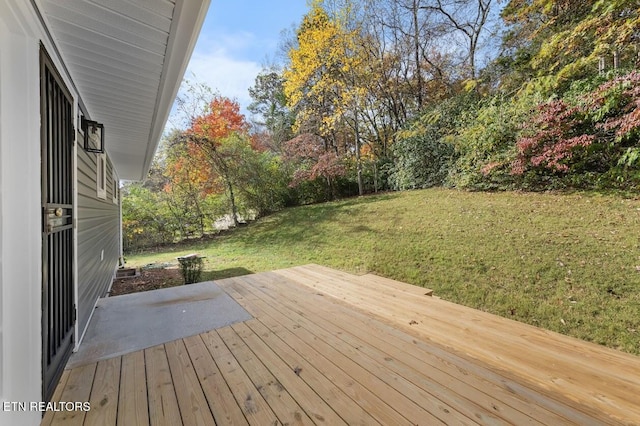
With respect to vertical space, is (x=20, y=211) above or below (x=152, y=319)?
above

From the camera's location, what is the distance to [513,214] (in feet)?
17.9

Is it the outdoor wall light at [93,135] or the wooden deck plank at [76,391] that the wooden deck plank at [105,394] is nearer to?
the wooden deck plank at [76,391]

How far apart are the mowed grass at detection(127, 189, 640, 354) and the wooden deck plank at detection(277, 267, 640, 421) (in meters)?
1.12

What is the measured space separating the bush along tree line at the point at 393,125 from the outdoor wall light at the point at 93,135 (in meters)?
6.89

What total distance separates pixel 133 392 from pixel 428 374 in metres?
1.71

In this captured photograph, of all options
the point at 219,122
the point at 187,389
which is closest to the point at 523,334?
the point at 187,389

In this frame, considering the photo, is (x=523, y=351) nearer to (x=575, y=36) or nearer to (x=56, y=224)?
(x=56, y=224)

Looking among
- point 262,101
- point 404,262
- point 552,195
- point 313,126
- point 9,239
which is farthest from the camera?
point 262,101

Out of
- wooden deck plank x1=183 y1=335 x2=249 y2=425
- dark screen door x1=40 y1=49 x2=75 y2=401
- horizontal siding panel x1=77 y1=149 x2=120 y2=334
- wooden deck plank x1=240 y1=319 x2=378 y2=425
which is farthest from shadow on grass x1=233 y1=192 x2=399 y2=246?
dark screen door x1=40 y1=49 x2=75 y2=401

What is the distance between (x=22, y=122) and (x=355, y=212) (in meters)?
7.50

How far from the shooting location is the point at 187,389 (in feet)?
5.05

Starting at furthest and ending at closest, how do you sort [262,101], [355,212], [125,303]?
1. [262,101]
2. [355,212]
3. [125,303]

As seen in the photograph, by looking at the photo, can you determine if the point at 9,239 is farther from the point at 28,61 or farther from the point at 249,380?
the point at 249,380

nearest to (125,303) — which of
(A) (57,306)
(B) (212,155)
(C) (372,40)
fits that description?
(A) (57,306)
